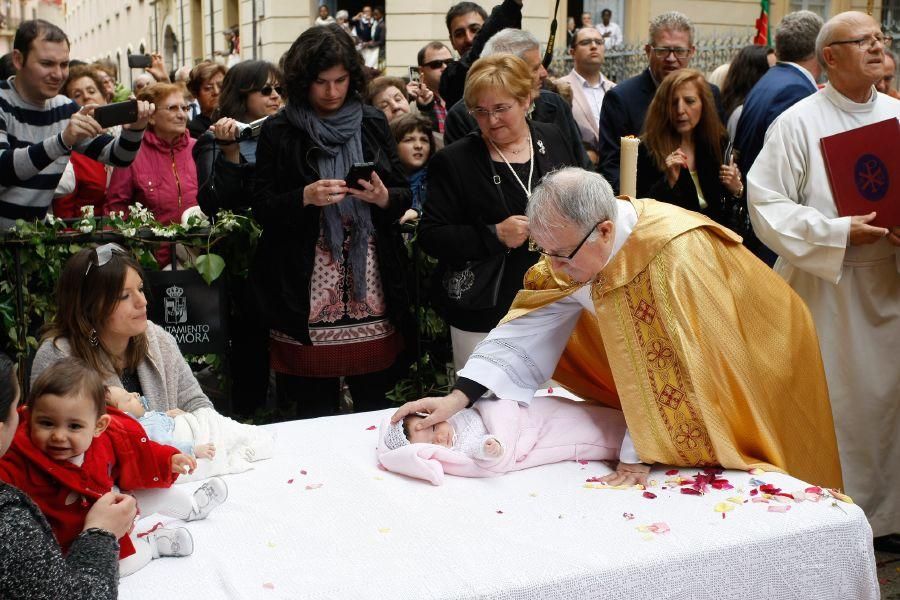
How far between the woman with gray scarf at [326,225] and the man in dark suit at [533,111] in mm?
446

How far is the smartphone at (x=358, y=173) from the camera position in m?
4.56

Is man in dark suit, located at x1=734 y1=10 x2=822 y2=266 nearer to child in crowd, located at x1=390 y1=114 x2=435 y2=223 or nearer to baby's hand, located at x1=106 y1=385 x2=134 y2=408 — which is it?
child in crowd, located at x1=390 y1=114 x2=435 y2=223

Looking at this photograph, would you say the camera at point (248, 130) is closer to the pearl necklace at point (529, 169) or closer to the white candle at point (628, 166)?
the pearl necklace at point (529, 169)

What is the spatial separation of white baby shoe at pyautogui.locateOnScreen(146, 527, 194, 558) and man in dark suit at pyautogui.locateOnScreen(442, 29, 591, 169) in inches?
113

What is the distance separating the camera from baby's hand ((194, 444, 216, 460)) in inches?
137

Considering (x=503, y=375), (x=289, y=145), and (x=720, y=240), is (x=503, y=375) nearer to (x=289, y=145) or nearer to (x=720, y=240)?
(x=720, y=240)

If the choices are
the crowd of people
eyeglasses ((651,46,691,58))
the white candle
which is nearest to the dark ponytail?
the crowd of people

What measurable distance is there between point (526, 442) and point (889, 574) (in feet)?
5.85

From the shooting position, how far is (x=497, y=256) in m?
4.64

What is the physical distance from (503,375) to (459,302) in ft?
3.39

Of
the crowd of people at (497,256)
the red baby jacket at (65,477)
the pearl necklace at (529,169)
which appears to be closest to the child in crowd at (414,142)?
the crowd of people at (497,256)

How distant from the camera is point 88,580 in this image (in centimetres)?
235

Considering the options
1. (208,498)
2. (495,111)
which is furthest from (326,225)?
(208,498)

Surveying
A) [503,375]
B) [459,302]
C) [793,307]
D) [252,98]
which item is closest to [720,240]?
[793,307]
